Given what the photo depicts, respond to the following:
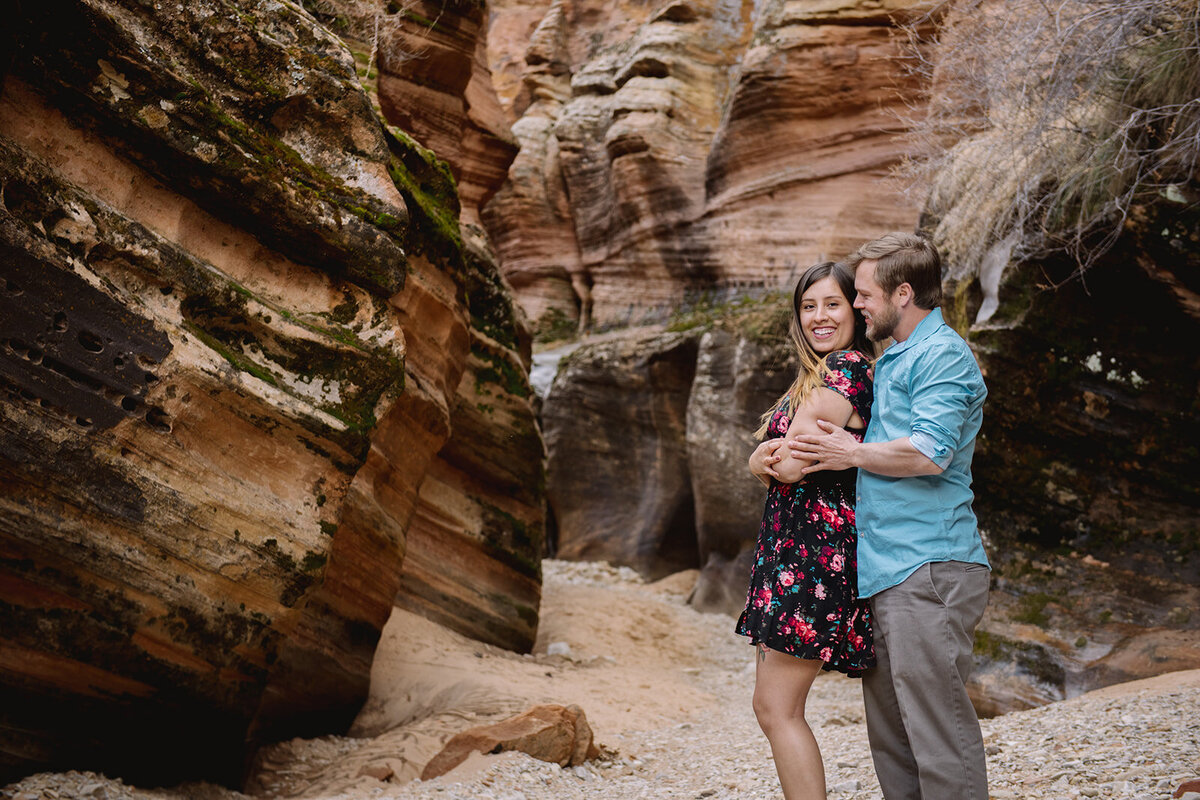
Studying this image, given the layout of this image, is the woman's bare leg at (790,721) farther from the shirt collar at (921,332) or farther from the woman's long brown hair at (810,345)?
the shirt collar at (921,332)

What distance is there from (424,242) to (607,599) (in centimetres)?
679

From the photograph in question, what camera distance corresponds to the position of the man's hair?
3.19 metres

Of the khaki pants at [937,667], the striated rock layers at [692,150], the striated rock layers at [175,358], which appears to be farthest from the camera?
the striated rock layers at [692,150]

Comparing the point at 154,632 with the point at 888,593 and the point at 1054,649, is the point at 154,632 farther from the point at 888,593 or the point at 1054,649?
the point at 1054,649

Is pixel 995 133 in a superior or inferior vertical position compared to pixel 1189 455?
superior

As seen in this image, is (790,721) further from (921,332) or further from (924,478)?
(921,332)

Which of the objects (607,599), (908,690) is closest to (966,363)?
(908,690)

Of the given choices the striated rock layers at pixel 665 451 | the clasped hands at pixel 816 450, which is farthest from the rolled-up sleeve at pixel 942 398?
the striated rock layers at pixel 665 451

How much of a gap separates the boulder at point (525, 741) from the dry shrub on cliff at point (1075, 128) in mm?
5051

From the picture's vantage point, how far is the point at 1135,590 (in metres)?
6.71

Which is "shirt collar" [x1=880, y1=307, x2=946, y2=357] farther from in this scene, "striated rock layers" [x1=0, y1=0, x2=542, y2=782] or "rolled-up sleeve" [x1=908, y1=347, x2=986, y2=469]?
"striated rock layers" [x1=0, y1=0, x2=542, y2=782]

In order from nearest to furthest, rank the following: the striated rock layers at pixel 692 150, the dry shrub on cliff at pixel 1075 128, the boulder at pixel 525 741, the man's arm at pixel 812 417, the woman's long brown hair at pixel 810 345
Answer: the man's arm at pixel 812 417 < the woman's long brown hair at pixel 810 345 < the boulder at pixel 525 741 < the dry shrub on cliff at pixel 1075 128 < the striated rock layers at pixel 692 150

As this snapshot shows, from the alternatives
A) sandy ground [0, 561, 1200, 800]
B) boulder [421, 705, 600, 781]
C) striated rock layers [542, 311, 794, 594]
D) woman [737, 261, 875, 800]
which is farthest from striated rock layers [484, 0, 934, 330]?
woman [737, 261, 875, 800]

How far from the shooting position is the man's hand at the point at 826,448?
9.83ft
